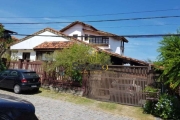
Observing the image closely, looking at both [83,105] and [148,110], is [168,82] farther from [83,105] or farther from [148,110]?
[83,105]

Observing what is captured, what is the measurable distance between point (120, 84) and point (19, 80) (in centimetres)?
694

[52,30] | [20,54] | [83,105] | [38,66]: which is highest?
[52,30]

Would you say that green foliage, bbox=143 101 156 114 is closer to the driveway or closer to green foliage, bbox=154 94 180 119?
green foliage, bbox=154 94 180 119

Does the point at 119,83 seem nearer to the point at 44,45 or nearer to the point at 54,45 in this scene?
the point at 54,45

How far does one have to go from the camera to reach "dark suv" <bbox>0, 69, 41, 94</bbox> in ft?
46.3

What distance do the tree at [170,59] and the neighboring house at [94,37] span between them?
20.8 m

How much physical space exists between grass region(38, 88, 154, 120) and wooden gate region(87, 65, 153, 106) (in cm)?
47

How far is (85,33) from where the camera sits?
111 ft

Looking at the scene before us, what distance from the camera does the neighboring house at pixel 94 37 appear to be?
32250 mm

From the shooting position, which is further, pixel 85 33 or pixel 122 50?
pixel 122 50

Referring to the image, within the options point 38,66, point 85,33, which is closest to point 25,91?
point 38,66

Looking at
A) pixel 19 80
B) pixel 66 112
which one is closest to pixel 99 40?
pixel 19 80

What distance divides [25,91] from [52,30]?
10.4m

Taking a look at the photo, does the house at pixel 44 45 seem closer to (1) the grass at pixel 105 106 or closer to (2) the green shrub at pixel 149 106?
(1) the grass at pixel 105 106
